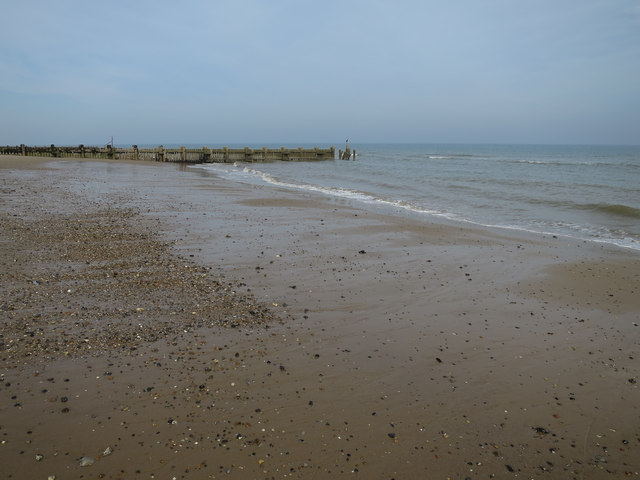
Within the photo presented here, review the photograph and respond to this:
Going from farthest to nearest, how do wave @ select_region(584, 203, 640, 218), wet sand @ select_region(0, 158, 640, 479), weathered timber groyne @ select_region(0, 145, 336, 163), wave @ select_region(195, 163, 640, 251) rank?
weathered timber groyne @ select_region(0, 145, 336, 163)
wave @ select_region(584, 203, 640, 218)
wave @ select_region(195, 163, 640, 251)
wet sand @ select_region(0, 158, 640, 479)

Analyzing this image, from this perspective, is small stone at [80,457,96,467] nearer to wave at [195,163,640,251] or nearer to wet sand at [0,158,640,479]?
wet sand at [0,158,640,479]

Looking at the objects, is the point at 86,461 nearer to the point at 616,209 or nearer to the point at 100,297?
the point at 100,297

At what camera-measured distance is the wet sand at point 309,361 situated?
3148 millimetres

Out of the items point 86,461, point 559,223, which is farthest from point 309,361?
point 559,223

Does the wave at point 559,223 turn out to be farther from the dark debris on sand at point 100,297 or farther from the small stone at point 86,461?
the small stone at point 86,461

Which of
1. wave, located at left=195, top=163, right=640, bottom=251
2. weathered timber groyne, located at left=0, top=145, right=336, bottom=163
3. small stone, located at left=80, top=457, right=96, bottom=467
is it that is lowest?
small stone, located at left=80, top=457, right=96, bottom=467

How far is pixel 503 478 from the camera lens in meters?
3.00

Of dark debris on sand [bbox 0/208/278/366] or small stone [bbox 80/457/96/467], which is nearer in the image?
small stone [bbox 80/457/96/467]

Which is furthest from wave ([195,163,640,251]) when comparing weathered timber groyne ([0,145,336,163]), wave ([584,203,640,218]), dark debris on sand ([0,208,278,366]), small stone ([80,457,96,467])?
weathered timber groyne ([0,145,336,163])

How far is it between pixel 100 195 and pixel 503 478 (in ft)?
53.8

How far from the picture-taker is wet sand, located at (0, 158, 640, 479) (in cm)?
315

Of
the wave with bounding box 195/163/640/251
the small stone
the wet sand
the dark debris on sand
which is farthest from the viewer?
the wave with bounding box 195/163/640/251

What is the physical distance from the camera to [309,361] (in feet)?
14.6

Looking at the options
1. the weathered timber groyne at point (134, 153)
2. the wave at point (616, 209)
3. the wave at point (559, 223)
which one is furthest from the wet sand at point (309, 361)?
the weathered timber groyne at point (134, 153)
